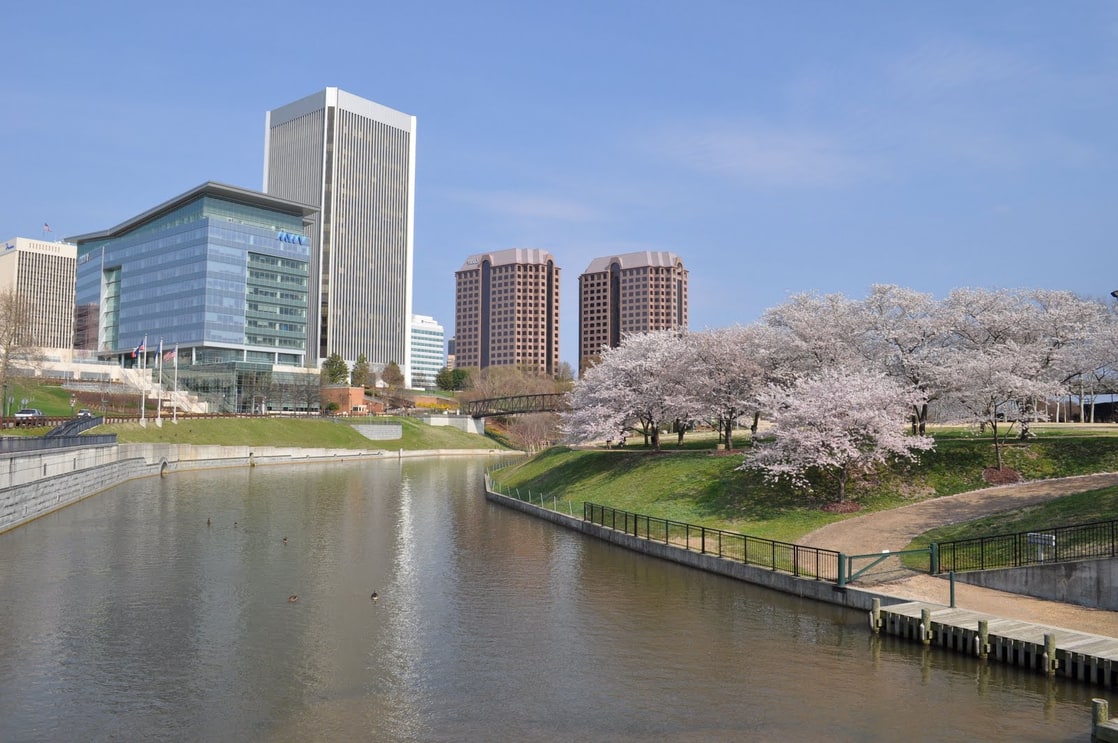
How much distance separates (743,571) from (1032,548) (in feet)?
38.5

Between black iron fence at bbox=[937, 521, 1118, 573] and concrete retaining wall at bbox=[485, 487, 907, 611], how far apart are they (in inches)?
166

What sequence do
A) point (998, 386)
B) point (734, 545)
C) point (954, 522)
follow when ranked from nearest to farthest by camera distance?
point (954, 522) → point (734, 545) → point (998, 386)

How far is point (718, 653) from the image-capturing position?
25.8m

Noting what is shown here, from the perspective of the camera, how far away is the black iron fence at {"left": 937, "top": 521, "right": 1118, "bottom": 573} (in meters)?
29.3

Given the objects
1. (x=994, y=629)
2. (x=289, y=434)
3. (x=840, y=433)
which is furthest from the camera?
(x=289, y=434)

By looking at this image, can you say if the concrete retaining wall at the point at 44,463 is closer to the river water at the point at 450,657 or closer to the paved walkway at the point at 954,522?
the river water at the point at 450,657

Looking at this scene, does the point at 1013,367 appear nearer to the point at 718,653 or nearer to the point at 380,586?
the point at 718,653

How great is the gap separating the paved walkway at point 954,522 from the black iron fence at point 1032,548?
1.86 m

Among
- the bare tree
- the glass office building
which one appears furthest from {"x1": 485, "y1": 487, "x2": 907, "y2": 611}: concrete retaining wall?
the glass office building

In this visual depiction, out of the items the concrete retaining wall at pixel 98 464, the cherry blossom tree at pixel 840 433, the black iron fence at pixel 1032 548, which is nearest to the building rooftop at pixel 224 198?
the concrete retaining wall at pixel 98 464

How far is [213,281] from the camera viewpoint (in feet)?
577

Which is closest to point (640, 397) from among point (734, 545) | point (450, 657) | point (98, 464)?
point (734, 545)

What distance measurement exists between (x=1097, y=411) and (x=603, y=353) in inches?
3532

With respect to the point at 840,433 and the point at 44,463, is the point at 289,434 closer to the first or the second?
the point at 44,463
